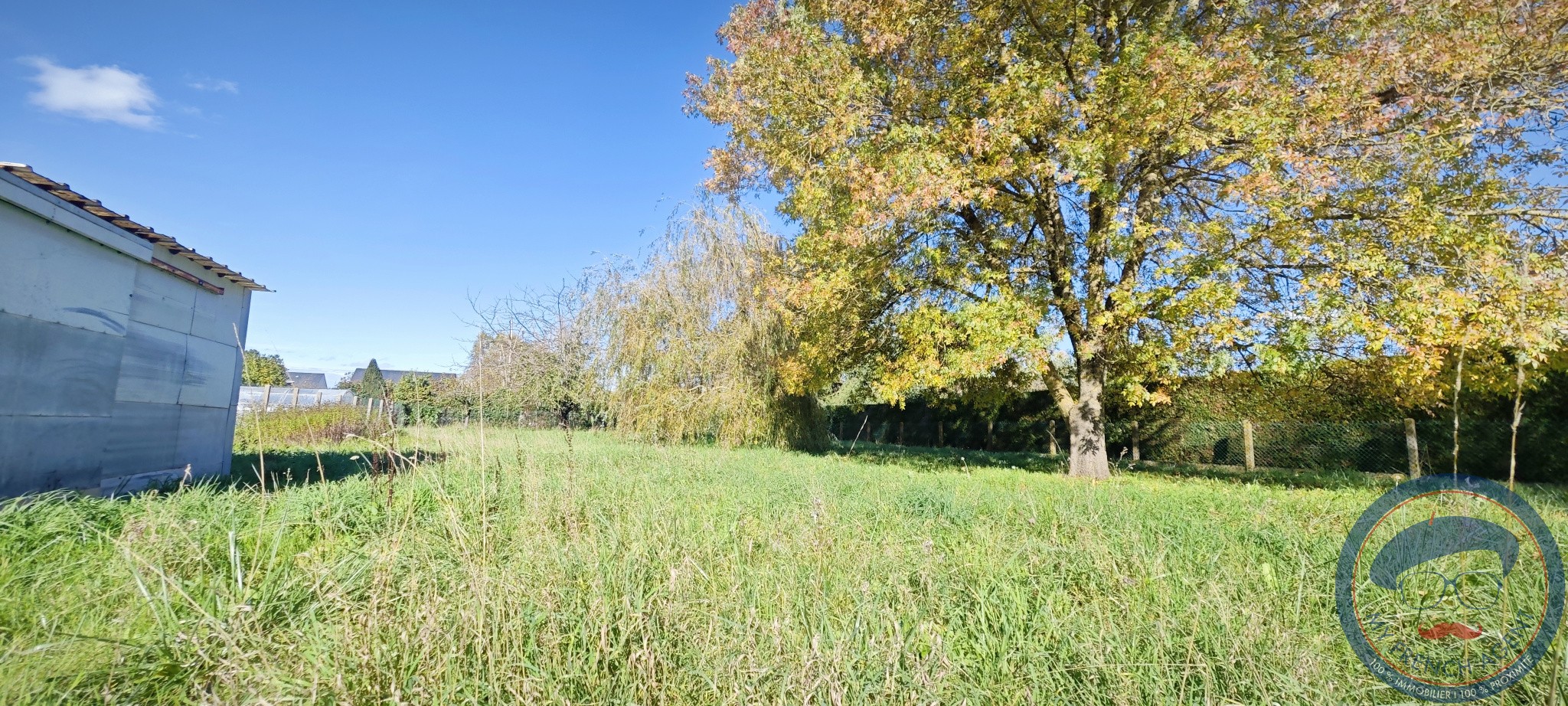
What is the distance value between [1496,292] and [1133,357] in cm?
312

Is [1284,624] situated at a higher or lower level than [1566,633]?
lower

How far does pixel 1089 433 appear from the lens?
30.1 ft

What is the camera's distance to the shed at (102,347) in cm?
564

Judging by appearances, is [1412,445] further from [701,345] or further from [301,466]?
[301,466]

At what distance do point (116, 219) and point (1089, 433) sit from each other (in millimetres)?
11573

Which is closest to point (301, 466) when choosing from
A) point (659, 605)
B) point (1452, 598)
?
point (659, 605)

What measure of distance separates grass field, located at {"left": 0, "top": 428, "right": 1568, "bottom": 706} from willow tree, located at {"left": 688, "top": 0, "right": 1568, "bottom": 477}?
3342 mm

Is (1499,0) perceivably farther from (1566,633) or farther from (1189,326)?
(1566,633)

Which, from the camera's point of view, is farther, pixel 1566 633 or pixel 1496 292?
pixel 1496 292

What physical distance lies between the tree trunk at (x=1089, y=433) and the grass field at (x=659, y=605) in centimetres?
426

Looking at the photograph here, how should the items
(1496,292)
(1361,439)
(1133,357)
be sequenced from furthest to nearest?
1. (1361,439)
2. (1133,357)
3. (1496,292)

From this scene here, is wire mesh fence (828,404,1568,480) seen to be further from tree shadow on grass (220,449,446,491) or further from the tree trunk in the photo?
tree shadow on grass (220,449,446,491)

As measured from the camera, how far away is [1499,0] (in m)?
6.96

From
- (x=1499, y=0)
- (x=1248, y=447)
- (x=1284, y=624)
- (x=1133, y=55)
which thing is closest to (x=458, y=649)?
(x=1284, y=624)
